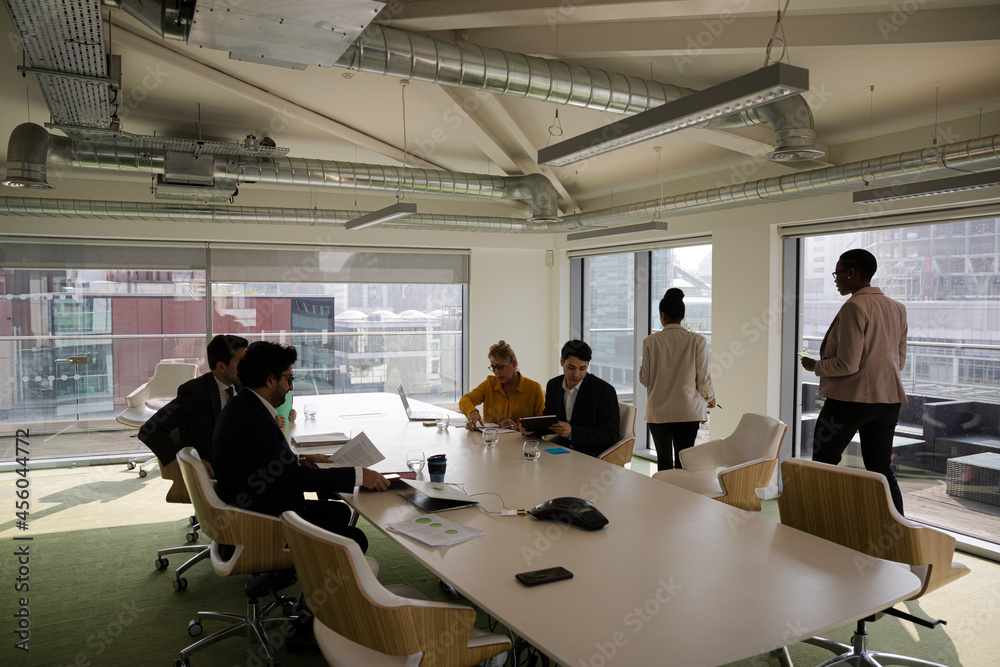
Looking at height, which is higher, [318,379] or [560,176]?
[560,176]

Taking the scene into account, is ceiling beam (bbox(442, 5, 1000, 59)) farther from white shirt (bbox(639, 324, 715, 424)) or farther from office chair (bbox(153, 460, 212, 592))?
office chair (bbox(153, 460, 212, 592))

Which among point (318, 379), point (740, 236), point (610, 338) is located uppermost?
point (740, 236)

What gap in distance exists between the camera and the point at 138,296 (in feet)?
26.4

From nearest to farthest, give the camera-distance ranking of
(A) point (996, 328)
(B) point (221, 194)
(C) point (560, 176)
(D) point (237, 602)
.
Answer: (D) point (237, 602), (A) point (996, 328), (B) point (221, 194), (C) point (560, 176)

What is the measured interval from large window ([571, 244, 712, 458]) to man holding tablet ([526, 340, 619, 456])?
3.46m

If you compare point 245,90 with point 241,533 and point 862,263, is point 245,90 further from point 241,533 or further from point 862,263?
point 862,263

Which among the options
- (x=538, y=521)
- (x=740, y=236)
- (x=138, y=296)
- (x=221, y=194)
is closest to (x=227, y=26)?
(x=538, y=521)

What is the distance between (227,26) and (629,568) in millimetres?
2517

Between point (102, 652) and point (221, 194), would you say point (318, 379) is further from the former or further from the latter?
point (102, 652)

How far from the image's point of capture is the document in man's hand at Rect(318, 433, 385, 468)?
11.9ft

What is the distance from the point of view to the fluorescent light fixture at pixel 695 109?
2545mm

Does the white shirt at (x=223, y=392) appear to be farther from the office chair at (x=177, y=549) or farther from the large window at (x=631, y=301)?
the large window at (x=631, y=301)

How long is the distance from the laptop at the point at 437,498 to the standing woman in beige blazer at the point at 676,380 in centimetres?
241

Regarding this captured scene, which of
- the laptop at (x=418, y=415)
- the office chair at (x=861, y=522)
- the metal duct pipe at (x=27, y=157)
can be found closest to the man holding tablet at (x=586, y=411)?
the laptop at (x=418, y=415)
